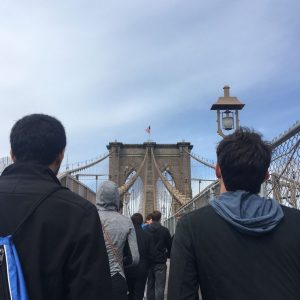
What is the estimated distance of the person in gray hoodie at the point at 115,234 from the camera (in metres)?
3.37

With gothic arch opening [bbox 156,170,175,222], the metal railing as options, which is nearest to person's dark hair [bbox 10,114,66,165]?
the metal railing

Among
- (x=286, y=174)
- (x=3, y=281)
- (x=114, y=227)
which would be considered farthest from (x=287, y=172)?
(x=3, y=281)

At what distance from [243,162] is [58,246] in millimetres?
834

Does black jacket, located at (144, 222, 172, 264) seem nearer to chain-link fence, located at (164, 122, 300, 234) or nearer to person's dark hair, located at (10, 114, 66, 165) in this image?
chain-link fence, located at (164, 122, 300, 234)

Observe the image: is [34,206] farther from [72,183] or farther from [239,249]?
[72,183]

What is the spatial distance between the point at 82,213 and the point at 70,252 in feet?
0.44

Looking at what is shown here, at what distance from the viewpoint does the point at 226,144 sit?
76.2 inches

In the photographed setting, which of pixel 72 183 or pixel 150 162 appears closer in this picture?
pixel 72 183

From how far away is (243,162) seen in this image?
188 centimetres

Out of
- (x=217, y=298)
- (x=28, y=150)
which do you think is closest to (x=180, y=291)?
(x=217, y=298)

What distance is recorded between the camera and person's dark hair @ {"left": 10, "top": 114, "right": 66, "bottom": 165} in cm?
172

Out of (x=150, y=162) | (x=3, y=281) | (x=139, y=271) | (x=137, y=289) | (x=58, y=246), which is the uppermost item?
(x=150, y=162)

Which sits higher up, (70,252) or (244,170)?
(244,170)

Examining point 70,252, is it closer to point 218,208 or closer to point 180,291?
point 180,291
